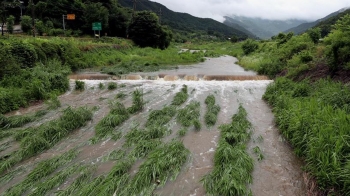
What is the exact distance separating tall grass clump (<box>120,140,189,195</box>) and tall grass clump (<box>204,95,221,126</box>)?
258cm

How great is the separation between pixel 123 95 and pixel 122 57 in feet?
57.4

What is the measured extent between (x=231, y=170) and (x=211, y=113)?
4586mm

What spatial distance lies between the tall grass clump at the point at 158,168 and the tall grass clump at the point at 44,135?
3.13 meters

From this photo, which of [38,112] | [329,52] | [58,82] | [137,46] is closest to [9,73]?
[58,82]

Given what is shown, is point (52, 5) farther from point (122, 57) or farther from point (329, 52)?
point (329, 52)

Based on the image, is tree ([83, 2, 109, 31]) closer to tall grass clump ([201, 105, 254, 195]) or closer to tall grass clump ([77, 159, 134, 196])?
tall grass clump ([201, 105, 254, 195])

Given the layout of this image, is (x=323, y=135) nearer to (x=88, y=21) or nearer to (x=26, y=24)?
(x=26, y=24)

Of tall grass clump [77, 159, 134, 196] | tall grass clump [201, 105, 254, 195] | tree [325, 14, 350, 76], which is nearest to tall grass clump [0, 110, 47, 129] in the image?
tall grass clump [77, 159, 134, 196]

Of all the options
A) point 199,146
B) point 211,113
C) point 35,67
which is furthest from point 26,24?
point 199,146

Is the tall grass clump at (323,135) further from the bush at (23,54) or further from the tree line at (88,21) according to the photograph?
the tree line at (88,21)

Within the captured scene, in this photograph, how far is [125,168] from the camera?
549cm

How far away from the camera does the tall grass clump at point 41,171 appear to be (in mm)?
4755

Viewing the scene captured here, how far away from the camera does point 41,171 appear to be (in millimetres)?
5328

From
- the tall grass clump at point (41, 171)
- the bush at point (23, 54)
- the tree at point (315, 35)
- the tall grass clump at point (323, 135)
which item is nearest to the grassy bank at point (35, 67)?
the bush at point (23, 54)
